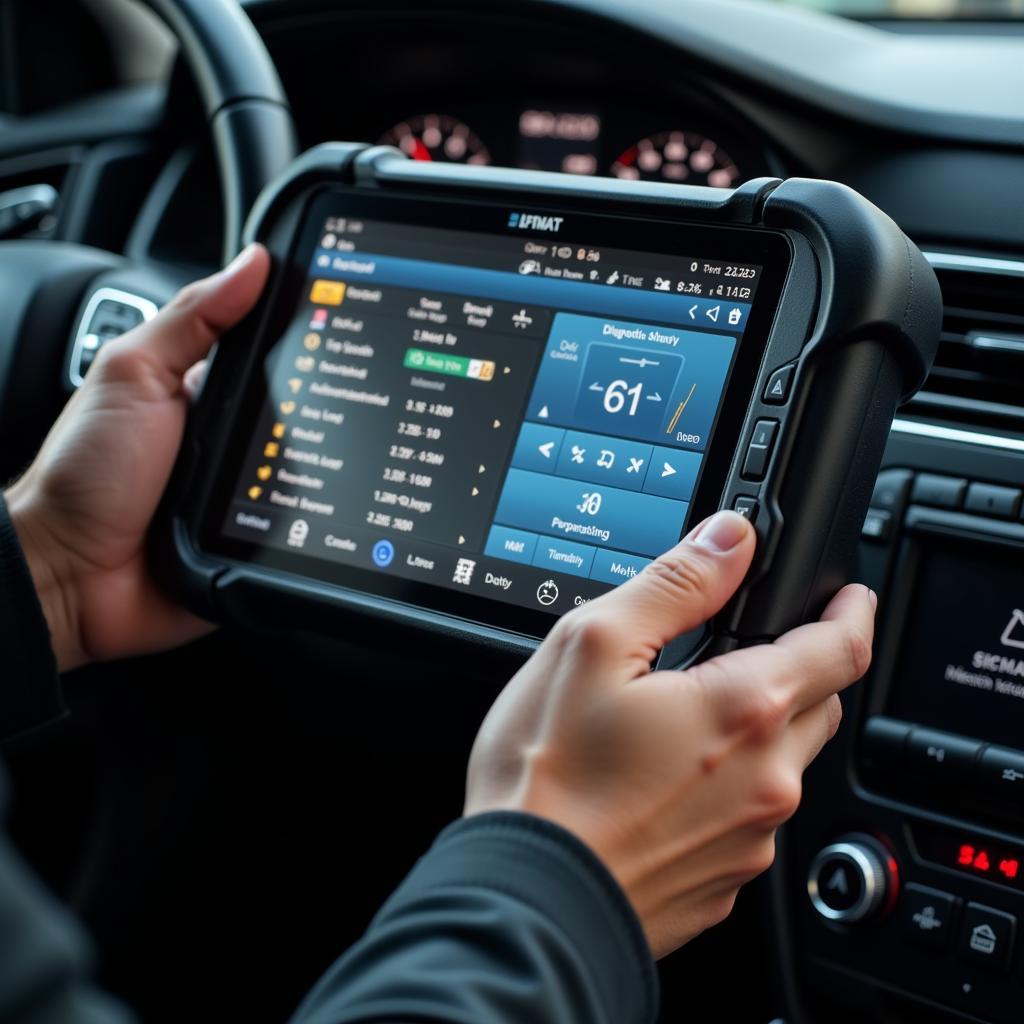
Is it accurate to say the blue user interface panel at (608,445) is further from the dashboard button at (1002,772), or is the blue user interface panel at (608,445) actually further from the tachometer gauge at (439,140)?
the tachometer gauge at (439,140)

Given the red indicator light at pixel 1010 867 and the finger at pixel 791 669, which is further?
the red indicator light at pixel 1010 867

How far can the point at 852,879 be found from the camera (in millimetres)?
1154

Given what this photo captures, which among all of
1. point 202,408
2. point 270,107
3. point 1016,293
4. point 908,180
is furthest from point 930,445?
point 270,107

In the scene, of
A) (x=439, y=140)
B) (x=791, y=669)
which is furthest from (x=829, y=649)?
(x=439, y=140)

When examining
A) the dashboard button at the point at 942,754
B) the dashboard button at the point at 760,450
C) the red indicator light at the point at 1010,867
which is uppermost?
the dashboard button at the point at 760,450

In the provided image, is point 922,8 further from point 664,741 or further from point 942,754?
point 664,741

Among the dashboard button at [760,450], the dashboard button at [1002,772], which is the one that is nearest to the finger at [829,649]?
the dashboard button at [760,450]

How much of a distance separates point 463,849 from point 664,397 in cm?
41

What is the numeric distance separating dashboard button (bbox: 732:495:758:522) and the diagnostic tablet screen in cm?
4

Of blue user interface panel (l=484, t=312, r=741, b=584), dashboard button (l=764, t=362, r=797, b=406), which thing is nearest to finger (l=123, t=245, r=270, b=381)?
blue user interface panel (l=484, t=312, r=741, b=584)

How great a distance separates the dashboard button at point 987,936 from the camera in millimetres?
1074

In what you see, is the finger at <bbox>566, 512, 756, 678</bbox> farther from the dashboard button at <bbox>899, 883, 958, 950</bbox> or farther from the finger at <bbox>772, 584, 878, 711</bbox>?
the dashboard button at <bbox>899, 883, 958, 950</bbox>

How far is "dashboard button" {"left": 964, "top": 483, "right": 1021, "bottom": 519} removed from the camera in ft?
3.58

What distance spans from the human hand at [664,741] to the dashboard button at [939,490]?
37cm
